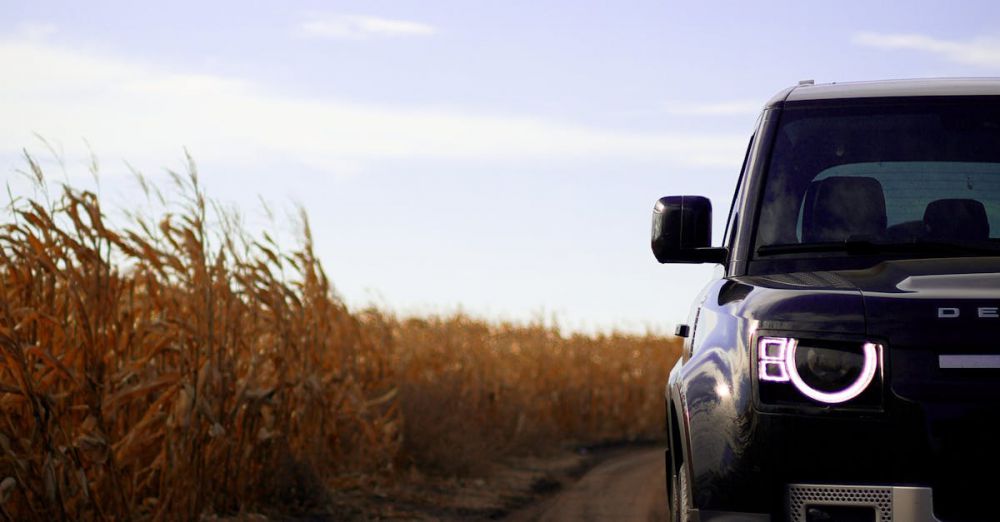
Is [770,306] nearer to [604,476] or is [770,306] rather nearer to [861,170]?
[861,170]

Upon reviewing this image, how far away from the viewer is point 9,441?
7.28 meters

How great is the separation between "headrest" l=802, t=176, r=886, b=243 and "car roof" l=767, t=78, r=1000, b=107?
0.54 m

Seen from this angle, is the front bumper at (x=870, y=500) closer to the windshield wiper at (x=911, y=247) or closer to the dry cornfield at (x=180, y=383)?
the windshield wiper at (x=911, y=247)

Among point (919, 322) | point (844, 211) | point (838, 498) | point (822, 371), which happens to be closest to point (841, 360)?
point (822, 371)

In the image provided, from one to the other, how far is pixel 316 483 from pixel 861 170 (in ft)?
19.6

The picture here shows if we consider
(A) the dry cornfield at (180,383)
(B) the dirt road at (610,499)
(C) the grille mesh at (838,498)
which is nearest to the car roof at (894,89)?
(C) the grille mesh at (838,498)

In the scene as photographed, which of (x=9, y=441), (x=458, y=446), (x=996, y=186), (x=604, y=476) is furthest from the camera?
(x=604, y=476)

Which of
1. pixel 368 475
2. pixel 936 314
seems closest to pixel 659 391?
pixel 368 475

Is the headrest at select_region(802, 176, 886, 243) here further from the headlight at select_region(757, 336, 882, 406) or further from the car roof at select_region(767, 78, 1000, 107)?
the headlight at select_region(757, 336, 882, 406)

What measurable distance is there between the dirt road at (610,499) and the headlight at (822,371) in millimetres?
6788

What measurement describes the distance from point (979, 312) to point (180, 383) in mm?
5580

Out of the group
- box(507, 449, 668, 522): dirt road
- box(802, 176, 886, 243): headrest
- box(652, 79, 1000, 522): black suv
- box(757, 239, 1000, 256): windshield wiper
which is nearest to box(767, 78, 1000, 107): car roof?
box(652, 79, 1000, 522): black suv

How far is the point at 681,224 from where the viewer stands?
199 inches

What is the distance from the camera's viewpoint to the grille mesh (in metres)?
3.62
